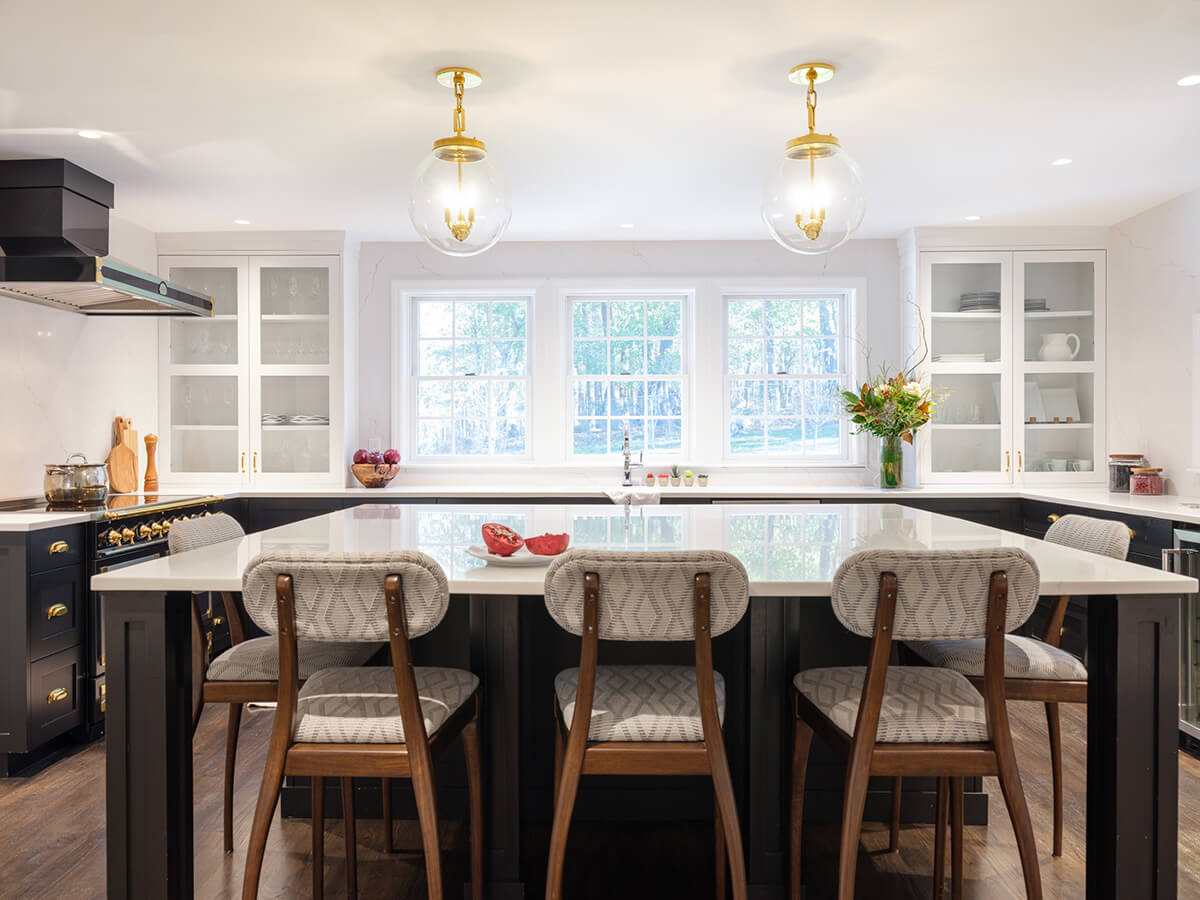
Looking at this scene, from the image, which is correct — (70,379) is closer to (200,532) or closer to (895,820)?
(200,532)

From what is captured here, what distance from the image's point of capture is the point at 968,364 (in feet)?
16.9

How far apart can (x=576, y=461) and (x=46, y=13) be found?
3725 mm

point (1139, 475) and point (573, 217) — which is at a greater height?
point (573, 217)

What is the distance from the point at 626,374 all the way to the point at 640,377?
98 millimetres

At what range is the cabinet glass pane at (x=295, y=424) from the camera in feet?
17.3

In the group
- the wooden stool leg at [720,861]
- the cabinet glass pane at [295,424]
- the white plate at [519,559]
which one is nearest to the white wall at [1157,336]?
the wooden stool leg at [720,861]

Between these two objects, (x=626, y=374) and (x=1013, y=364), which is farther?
(x=626, y=374)

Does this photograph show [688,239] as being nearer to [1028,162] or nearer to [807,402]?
[807,402]

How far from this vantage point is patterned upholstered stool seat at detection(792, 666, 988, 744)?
1769mm

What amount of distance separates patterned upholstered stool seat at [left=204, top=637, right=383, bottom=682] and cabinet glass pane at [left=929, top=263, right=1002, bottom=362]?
4.18m

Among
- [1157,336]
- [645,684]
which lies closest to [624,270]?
[1157,336]

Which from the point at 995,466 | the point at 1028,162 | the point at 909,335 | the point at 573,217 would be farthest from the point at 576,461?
the point at 1028,162

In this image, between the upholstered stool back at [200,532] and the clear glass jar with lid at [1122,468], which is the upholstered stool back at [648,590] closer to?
the upholstered stool back at [200,532]

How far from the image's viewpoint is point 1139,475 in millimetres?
4426
